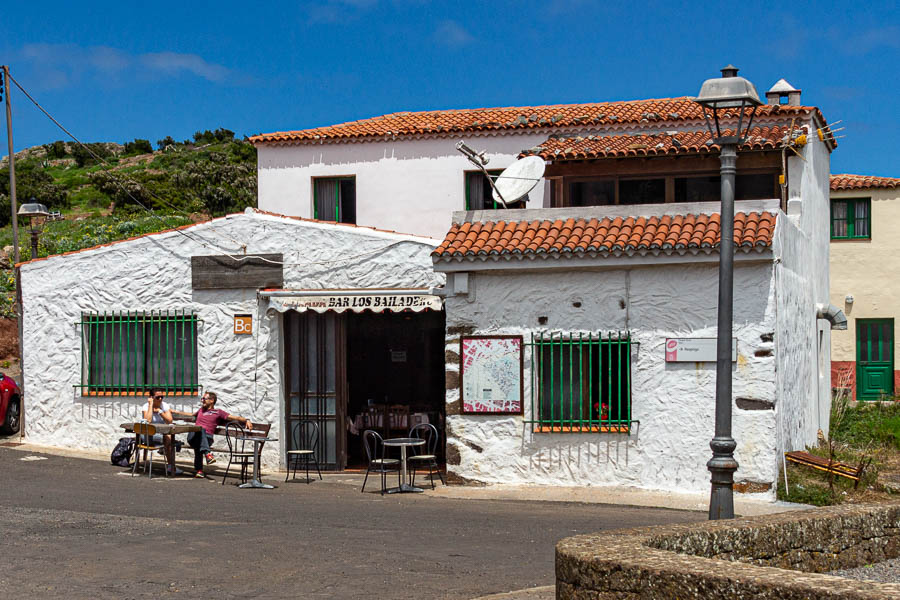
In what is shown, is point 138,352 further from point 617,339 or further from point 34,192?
point 34,192

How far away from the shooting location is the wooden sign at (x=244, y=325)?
1609cm

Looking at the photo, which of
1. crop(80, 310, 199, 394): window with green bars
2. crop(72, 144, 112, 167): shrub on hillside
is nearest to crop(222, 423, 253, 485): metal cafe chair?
crop(80, 310, 199, 394): window with green bars

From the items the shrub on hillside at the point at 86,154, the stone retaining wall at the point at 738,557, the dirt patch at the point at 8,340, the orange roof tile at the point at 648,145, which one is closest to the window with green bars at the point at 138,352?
the orange roof tile at the point at 648,145

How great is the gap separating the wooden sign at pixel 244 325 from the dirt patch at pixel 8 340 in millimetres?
11991

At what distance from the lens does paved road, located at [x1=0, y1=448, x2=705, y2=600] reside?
26.2ft

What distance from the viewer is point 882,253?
28.4 metres

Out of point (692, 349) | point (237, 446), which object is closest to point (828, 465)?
point (692, 349)

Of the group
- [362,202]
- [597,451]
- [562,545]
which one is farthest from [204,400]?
[562,545]

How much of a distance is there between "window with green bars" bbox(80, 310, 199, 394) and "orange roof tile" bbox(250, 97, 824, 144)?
643 cm

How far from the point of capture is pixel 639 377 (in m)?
14.0

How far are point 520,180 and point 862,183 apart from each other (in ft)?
55.2

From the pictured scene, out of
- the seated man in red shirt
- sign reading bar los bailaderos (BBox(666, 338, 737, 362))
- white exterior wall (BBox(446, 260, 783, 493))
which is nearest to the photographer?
white exterior wall (BBox(446, 260, 783, 493))

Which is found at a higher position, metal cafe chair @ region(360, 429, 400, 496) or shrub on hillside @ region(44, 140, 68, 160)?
shrub on hillside @ region(44, 140, 68, 160)

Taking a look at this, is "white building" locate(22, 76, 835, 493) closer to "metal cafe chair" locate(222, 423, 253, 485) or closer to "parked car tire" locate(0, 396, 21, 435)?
"metal cafe chair" locate(222, 423, 253, 485)
